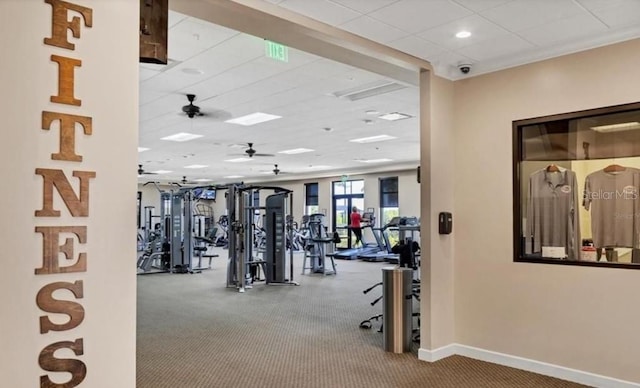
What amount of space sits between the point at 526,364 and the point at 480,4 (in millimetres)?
3008

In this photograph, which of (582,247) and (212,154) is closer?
(582,247)

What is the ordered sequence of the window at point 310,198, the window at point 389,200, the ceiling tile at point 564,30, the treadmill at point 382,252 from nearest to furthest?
the ceiling tile at point 564,30 → the treadmill at point 382,252 → the window at point 389,200 → the window at point 310,198

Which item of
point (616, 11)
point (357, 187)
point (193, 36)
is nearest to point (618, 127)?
point (616, 11)

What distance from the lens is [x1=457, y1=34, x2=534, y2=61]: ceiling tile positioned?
3.86 meters

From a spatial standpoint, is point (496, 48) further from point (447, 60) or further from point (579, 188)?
point (579, 188)

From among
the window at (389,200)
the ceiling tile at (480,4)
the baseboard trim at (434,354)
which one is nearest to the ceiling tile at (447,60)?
the ceiling tile at (480,4)

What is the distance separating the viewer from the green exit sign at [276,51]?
4191 millimetres

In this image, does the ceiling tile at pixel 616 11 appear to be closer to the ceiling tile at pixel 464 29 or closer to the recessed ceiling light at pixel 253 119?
the ceiling tile at pixel 464 29

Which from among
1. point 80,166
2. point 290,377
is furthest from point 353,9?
point 290,377

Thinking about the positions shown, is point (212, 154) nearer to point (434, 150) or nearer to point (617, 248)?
point (434, 150)

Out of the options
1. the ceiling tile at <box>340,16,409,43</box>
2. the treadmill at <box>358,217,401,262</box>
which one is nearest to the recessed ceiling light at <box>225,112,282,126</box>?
the ceiling tile at <box>340,16,409,43</box>

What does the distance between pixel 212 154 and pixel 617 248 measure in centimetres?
962

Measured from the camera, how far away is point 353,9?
3281 millimetres

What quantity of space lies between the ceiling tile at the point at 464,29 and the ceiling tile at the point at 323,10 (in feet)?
2.28
